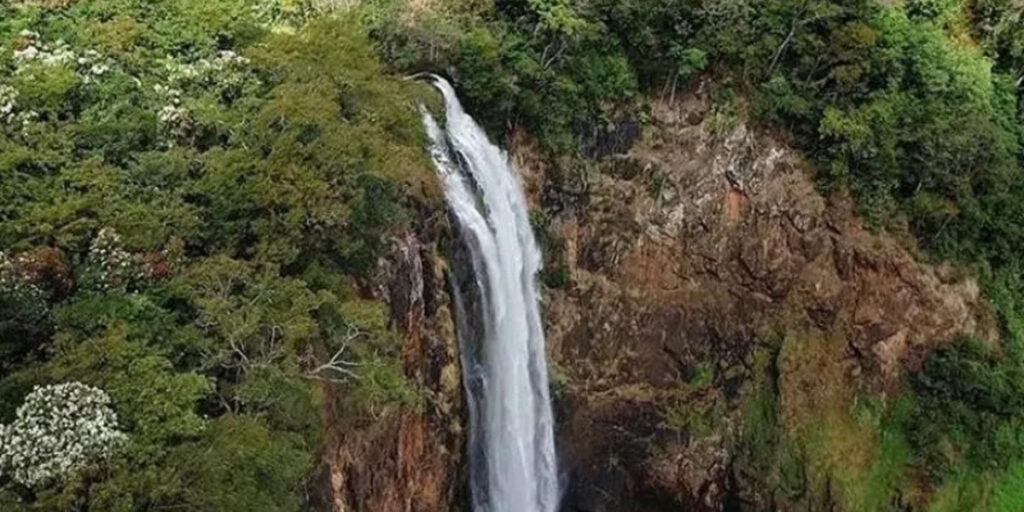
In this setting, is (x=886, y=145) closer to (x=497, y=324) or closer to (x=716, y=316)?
(x=716, y=316)

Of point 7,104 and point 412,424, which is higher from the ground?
point 7,104

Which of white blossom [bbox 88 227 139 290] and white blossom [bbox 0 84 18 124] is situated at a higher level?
white blossom [bbox 0 84 18 124]

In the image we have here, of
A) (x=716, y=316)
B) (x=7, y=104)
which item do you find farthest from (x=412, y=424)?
(x=716, y=316)

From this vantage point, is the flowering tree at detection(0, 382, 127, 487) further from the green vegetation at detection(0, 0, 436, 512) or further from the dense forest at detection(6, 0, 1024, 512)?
the green vegetation at detection(0, 0, 436, 512)

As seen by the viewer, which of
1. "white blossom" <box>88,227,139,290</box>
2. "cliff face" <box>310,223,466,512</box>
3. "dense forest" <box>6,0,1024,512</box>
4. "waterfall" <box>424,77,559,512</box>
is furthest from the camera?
"waterfall" <box>424,77,559,512</box>

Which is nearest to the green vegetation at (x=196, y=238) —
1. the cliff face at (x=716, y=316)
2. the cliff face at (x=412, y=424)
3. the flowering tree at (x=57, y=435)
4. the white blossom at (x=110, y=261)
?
the white blossom at (x=110, y=261)

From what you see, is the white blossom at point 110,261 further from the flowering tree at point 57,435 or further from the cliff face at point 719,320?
the cliff face at point 719,320

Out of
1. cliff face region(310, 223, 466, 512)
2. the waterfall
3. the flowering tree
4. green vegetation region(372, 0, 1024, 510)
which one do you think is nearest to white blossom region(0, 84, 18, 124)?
the flowering tree
